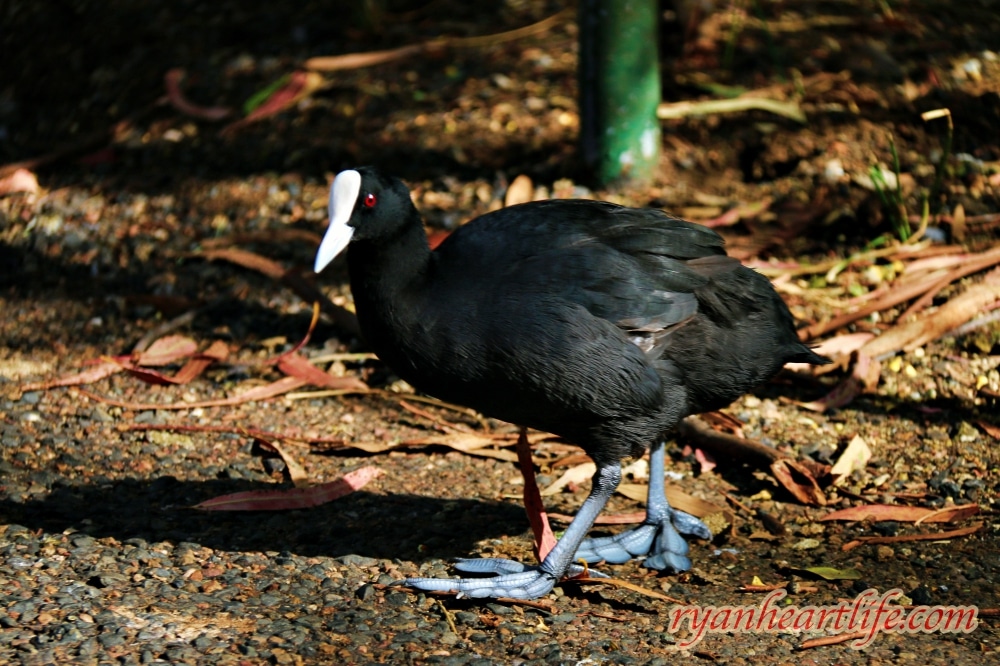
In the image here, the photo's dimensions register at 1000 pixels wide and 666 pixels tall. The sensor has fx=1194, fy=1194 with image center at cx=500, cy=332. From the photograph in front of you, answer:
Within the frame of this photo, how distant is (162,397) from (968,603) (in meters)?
3.30

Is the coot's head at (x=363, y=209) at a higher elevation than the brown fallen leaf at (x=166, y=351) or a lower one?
higher

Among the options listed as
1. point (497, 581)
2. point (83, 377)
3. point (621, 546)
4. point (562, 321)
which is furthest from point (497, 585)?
point (83, 377)

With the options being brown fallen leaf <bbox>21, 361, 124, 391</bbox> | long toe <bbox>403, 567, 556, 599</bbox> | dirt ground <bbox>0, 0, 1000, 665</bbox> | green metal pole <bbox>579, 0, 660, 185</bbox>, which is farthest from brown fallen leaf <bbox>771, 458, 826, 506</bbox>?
brown fallen leaf <bbox>21, 361, 124, 391</bbox>

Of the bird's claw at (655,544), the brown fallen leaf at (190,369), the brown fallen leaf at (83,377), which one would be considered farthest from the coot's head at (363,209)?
the brown fallen leaf at (83,377)

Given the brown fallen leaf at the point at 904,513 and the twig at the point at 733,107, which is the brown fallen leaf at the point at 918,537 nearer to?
the brown fallen leaf at the point at 904,513

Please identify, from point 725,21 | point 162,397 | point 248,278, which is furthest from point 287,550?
point 725,21

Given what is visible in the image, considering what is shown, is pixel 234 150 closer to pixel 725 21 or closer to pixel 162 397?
pixel 162 397

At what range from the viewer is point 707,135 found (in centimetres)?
671

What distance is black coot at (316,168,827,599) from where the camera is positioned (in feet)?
11.9

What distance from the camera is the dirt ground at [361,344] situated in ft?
11.5

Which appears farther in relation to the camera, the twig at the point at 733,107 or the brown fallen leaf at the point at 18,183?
the brown fallen leaf at the point at 18,183

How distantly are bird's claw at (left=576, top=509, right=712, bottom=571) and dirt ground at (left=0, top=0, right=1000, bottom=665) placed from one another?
6 cm

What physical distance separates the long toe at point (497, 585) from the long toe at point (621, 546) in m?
0.32

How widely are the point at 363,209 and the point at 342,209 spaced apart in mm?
68
